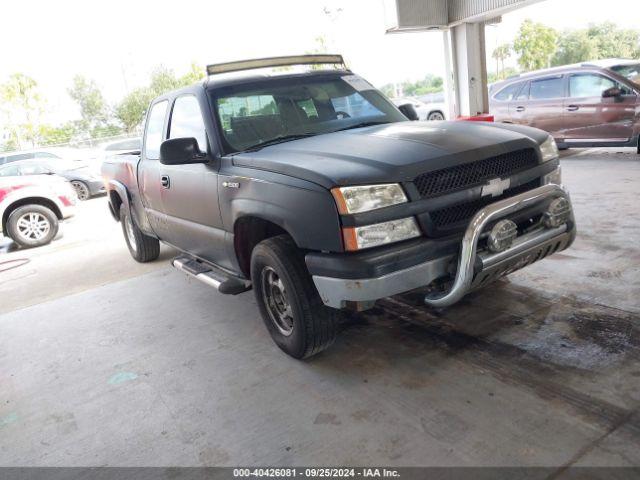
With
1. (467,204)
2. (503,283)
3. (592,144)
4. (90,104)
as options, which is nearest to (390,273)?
(467,204)

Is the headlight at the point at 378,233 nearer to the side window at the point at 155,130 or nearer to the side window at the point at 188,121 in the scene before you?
the side window at the point at 188,121

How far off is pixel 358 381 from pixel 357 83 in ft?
8.27

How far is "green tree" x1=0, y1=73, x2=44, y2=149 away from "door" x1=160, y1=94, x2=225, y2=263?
99.7ft

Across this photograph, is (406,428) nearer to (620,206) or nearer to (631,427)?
(631,427)

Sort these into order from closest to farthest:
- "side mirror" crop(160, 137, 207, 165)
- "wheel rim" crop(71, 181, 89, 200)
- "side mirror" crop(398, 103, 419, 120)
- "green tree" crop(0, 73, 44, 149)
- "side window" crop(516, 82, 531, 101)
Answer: "side mirror" crop(160, 137, 207, 165), "side mirror" crop(398, 103, 419, 120), "side window" crop(516, 82, 531, 101), "wheel rim" crop(71, 181, 89, 200), "green tree" crop(0, 73, 44, 149)

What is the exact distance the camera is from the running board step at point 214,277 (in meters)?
3.71

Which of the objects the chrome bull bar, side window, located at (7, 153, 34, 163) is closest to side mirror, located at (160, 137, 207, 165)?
the chrome bull bar

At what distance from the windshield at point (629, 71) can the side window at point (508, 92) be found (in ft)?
6.10

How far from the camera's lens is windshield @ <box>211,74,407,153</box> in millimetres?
3684

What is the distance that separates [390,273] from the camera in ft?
8.50

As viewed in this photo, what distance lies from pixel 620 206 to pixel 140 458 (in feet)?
18.5

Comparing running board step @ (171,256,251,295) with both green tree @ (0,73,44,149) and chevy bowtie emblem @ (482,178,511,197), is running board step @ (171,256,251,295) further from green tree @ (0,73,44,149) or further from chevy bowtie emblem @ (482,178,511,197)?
green tree @ (0,73,44,149)

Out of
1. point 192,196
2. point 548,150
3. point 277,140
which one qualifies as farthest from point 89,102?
point 548,150

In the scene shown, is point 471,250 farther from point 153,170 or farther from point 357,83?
point 153,170
